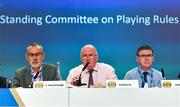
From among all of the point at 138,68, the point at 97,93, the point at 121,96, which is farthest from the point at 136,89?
the point at 138,68

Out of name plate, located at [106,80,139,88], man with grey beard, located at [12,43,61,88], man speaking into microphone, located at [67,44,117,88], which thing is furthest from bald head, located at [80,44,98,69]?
name plate, located at [106,80,139,88]

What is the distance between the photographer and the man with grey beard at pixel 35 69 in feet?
15.3

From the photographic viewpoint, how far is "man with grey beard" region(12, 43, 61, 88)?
184 inches

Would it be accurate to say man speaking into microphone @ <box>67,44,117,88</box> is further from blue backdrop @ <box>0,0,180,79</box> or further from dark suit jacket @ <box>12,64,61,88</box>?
dark suit jacket @ <box>12,64,61,88</box>

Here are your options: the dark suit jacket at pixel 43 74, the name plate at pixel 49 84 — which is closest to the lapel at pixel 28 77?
the dark suit jacket at pixel 43 74

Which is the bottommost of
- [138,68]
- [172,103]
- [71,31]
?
[172,103]

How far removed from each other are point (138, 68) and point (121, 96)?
→ 2.01m

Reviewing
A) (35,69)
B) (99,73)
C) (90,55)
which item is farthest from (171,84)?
(35,69)

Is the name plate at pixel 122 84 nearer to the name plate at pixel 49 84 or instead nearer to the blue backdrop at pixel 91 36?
the name plate at pixel 49 84

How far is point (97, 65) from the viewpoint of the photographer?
5.06 m

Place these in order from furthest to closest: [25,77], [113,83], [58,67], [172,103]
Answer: [58,67] → [25,77] → [113,83] → [172,103]

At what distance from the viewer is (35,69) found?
485 cm

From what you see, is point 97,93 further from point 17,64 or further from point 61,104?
point 17,64

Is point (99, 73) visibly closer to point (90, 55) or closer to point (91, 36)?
point (90, 55)
